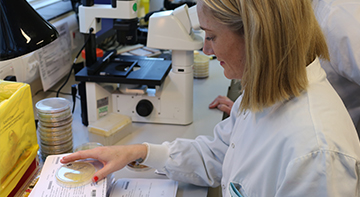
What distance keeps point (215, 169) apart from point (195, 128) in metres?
0.39

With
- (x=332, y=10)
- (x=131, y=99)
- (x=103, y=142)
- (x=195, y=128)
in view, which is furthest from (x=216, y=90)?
(x=332, y=10)

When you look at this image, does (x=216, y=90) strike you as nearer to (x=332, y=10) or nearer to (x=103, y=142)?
(x=103, y=142)

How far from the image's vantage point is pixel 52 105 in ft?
3.88

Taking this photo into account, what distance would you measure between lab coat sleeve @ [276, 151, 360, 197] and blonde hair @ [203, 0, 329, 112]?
0.48 feet

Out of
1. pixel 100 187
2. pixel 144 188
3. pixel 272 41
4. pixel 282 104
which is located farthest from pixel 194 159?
pixel 272 41

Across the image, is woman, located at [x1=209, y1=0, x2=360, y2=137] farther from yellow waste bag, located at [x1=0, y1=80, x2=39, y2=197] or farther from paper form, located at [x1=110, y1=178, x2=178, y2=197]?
yellow waste bag, located at [x1=0, y1=80, x2=39, y2=197]

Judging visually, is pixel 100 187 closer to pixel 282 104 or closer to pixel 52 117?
pixel 52 117

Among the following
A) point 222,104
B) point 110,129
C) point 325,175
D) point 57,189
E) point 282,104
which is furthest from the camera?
point 222,104

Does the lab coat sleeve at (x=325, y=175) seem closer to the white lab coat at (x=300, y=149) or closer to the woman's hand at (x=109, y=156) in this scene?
the white lab coat at (x=300, y=149)

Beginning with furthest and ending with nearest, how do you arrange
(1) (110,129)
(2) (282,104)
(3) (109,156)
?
(1) (110,129) → (3) (109,156) → (2) (282,104)

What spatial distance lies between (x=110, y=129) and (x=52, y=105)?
0.23m

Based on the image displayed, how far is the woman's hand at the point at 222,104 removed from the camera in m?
1.59

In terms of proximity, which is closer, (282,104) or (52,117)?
(282,104)

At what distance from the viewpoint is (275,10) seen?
708mm
